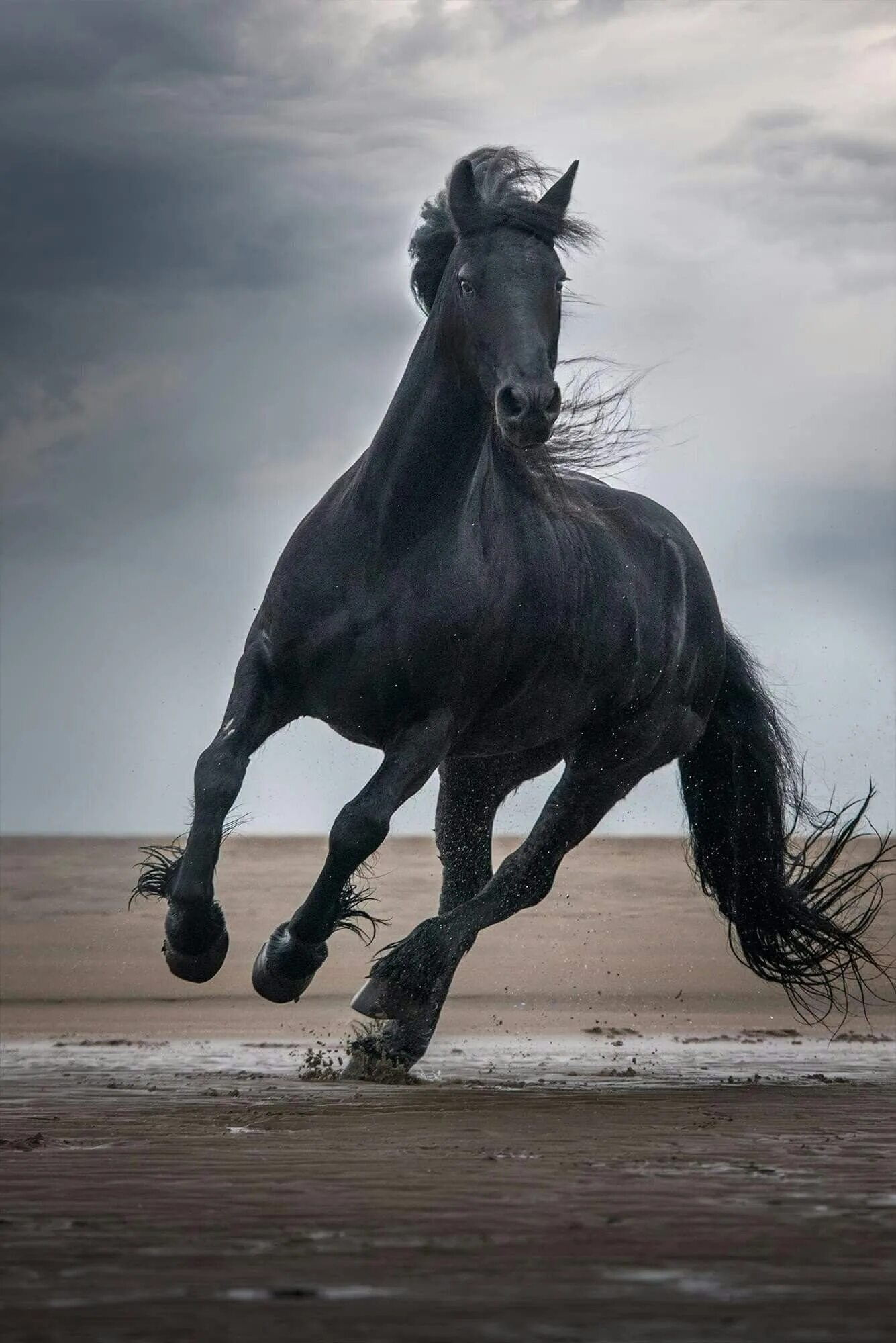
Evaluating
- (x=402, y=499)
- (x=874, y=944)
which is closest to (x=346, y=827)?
(x=402, y=499)

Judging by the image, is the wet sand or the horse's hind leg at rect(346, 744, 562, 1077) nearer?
the wet sand

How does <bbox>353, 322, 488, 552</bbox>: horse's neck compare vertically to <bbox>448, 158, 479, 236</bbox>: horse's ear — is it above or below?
below

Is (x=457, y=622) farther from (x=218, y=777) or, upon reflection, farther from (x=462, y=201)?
(x=462, y=201)

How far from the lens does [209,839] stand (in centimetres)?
556

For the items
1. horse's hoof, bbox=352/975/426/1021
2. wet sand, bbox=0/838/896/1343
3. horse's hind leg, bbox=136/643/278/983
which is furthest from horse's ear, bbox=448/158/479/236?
wet sand, bbox=0/838/896/1343

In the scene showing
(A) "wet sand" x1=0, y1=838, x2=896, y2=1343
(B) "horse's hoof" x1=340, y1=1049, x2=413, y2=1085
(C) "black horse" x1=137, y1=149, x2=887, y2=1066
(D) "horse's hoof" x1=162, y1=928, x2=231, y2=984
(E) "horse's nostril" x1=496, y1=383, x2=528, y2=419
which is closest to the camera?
(A) "wet sand" x1=0, y1=838, x2=896, y2=1343

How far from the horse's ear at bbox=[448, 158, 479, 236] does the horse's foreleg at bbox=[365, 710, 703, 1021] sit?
2.37m

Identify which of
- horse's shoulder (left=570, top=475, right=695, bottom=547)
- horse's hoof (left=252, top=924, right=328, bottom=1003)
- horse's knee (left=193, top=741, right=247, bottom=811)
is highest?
horse's shoulder (left=570, top=475, right=695, bottom=547)

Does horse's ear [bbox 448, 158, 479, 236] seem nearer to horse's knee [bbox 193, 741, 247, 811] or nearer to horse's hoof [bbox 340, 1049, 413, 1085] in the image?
horse's knee [bbox 193, 741, 247, 811]

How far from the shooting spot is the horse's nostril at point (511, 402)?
4.98m

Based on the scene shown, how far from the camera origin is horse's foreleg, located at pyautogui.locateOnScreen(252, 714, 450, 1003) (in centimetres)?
564

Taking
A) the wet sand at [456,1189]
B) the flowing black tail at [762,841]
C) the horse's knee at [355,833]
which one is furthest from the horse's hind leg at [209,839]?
the flowing black tail at [762,841]

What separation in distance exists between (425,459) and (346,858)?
135cm

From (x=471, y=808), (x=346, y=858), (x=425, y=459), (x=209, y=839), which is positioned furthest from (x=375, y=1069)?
(x=425, y=459)
